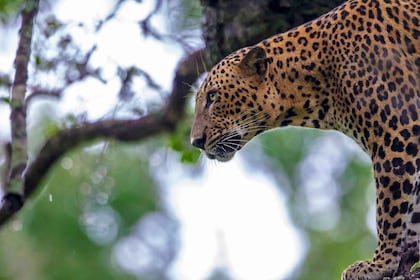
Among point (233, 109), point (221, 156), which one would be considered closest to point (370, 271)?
point (221, 156)

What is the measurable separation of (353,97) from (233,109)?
0.92 meters

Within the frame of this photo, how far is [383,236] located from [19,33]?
3141mm

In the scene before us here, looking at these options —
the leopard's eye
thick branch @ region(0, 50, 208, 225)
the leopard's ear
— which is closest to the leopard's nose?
the leopard's eye

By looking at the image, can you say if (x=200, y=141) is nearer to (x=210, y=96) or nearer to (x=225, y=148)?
(x=225, y=148)

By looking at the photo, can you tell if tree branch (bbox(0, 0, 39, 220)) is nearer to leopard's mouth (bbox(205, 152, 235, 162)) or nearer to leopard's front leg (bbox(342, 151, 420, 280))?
leopard's mouth (bbox(205, 152, 235, 162))

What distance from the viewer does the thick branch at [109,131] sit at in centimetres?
1010

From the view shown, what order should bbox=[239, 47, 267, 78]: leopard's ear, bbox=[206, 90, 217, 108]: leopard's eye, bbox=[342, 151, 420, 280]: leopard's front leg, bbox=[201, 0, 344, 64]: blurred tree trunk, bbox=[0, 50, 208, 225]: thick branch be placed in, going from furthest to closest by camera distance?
1. bbox=[0, 50, 208, 225]: thick branch
2. bbox=[201, 0, 344, 64]: blurred tree trunk
3. bbox=[206, 90, 217, 108]: leopard's eye
4. bbox=[239, 47, 267, 78]: leopard's ear
5. bbox=[342, 151, 420, 280]: leopard's front leg

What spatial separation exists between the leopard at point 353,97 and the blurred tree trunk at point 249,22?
35.5 inches

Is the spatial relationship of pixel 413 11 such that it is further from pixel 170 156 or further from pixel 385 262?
pixel 170 156

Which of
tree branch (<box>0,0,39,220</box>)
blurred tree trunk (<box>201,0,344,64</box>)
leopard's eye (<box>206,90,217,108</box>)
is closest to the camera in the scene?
tree branch (<box>0,0,39,220</box>)

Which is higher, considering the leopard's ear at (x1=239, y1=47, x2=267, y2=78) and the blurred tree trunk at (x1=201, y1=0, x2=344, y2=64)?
the blurred tree trunk at (x1=201, y1=0, x2=344, y2=64)

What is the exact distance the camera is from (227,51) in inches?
343

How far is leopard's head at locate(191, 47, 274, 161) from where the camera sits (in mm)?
7605

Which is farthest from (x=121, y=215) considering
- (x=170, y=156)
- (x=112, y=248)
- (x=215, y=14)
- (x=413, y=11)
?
(x=413, y=11)
